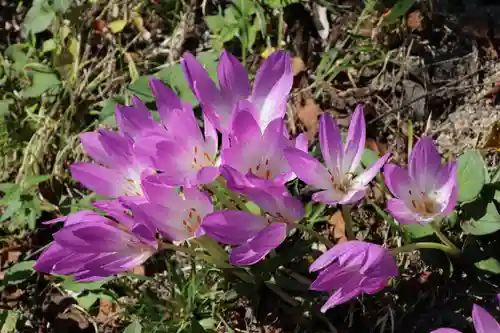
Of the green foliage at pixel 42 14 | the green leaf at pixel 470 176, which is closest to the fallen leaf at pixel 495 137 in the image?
the green leaf at pixel 470 176

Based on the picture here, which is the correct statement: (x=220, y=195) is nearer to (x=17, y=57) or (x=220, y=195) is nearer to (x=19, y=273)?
(x=19, y=273)

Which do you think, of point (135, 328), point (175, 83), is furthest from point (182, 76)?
point (135, 328)

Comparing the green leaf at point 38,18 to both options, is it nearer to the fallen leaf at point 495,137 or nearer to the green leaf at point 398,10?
the green leaf at point 398,10

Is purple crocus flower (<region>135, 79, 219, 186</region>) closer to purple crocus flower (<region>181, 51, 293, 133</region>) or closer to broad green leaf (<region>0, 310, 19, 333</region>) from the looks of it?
purple crocus flower (<region>181, 51, 293, 133</region>)

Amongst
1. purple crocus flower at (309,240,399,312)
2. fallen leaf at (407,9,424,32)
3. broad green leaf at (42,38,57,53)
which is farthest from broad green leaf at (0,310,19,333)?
fallen leaf at (407,9,424,32)

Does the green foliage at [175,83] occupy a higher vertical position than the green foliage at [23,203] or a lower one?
higher

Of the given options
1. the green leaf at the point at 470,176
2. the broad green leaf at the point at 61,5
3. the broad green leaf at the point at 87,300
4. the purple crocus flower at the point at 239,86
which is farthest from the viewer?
the broad green leaf at the point at 61,5
